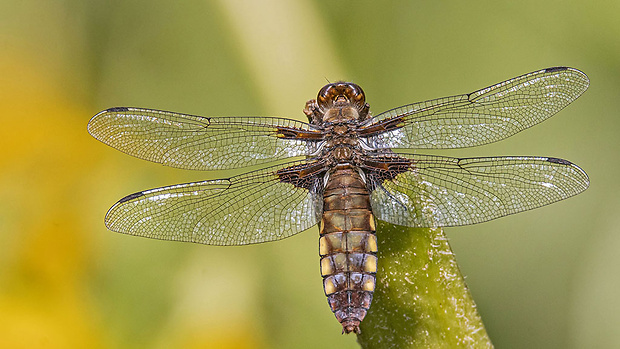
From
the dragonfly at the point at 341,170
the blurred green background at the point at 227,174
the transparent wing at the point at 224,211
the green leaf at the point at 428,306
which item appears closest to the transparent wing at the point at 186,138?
the dragonfly at the point at 341,170

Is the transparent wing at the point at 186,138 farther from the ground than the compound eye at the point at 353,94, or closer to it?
closer to it

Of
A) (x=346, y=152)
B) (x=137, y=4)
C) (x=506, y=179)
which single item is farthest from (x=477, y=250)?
(x=137, y=4)

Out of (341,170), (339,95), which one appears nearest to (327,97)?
(339,95)

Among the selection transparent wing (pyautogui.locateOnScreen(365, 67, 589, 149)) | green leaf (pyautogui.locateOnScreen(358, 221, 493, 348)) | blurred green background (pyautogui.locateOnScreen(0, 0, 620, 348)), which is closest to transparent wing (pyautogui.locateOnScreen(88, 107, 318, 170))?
transparent wing (pyautogui.locateOnScreen(365, 67, 589, 149))

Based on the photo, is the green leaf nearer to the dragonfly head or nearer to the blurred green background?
the dragonfly head

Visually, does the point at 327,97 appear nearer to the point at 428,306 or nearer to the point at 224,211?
the point at 224,211

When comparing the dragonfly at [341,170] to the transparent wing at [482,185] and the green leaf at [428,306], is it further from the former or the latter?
the green leaf at [428,306]
